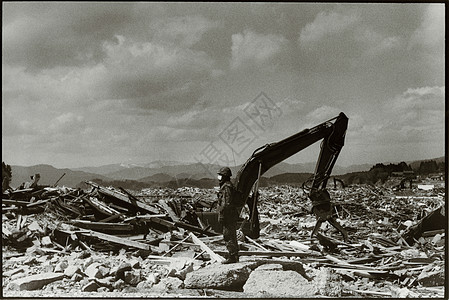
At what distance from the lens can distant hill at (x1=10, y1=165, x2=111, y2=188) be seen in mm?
6660

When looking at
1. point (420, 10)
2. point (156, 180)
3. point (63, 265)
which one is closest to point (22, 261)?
point (63, 265)

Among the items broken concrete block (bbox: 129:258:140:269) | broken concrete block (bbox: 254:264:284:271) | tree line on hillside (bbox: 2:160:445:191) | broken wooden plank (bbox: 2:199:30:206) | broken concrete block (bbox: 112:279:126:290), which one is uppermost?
tree line on hillside (bbox: 2:160:445:191)

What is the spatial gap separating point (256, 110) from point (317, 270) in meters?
2.41

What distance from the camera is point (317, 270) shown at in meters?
6.52

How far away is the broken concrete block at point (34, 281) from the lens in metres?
6.41

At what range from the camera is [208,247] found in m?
6.75

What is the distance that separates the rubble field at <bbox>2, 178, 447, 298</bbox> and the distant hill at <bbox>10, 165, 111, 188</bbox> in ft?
0.57

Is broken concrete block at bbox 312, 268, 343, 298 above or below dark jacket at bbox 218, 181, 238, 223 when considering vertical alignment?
below

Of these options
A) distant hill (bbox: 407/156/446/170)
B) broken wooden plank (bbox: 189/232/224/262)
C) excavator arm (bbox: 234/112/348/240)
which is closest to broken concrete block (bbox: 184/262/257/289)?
broken wooden plank (bbox: 189/232/224/262)

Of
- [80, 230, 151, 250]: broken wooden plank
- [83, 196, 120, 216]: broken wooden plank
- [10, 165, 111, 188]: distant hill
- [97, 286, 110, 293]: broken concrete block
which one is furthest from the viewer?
[83, 196, 120, 216]: broken wooden plank

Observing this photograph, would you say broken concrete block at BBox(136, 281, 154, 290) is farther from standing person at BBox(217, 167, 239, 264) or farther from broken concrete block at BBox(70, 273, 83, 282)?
standing person at BBox(217, 167, 239, 264)

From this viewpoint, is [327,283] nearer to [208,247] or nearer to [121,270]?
[208,247]

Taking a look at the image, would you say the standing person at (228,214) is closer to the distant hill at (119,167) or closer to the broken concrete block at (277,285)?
the broken concrete block at (277,285)

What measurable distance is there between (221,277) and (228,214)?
0.87 metres
